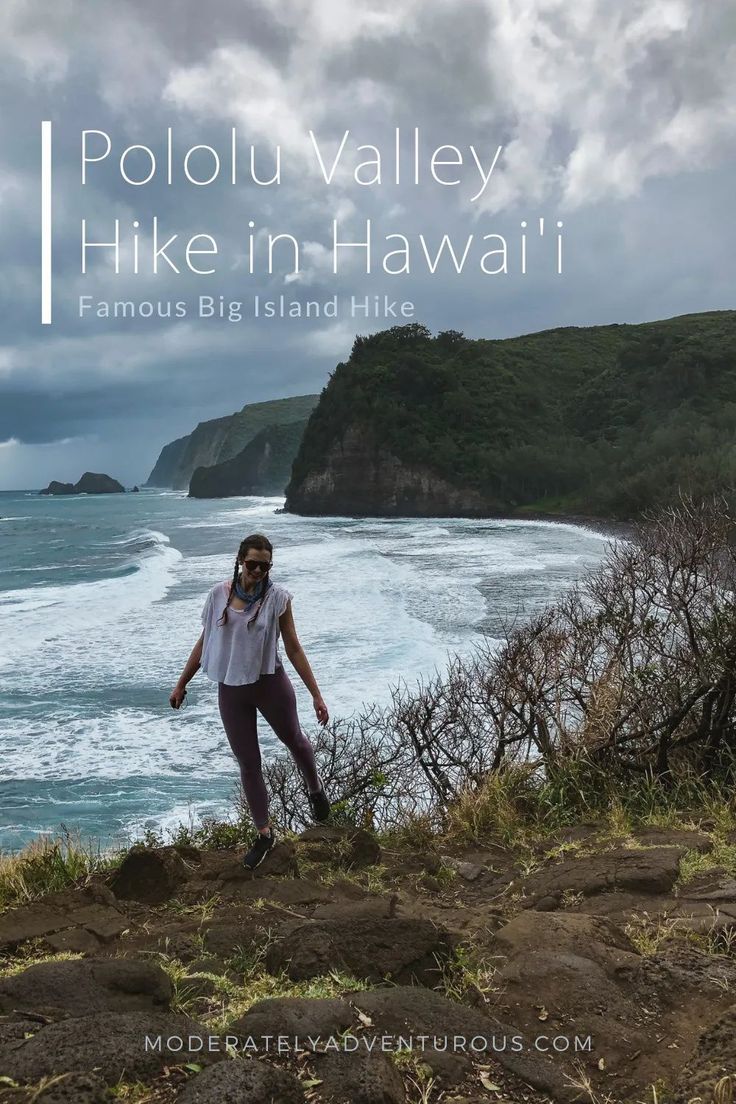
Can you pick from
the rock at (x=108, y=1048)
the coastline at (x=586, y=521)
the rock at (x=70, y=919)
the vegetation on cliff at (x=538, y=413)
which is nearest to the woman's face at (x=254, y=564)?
the rock at (x=70, y=919)

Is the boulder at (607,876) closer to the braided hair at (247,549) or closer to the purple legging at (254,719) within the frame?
the purple legging at (254,719)

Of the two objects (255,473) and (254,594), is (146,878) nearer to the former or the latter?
(254,594)

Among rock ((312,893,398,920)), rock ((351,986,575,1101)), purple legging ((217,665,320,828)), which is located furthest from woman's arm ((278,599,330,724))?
rock ((351,986,575,1101))

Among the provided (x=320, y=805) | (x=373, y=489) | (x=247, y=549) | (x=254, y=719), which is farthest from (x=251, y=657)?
(x=373, y=489)

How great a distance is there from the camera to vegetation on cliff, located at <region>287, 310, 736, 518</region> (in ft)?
223

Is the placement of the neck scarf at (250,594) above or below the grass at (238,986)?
above

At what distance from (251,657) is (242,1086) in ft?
7.96

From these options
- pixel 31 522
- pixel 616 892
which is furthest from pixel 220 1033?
pixel 31 522

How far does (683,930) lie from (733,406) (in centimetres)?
7451

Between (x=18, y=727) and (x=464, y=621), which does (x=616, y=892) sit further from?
(x=464, y=621)

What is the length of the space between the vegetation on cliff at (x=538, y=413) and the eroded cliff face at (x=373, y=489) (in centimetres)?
65

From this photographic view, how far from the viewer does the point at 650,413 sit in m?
81.2

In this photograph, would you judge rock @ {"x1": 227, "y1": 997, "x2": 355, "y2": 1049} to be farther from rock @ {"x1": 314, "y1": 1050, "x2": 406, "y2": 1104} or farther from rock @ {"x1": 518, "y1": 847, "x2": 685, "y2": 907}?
rock @ {"x1": 518, "y1": 847, "x2": 685, "y2": 907}

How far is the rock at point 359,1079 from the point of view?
79.3 inches
